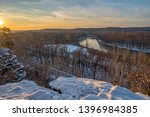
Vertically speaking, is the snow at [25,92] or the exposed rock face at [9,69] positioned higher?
the snow at [25,92]

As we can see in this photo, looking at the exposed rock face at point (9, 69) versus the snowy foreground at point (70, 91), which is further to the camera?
the exposed rock face at point (9, 69)

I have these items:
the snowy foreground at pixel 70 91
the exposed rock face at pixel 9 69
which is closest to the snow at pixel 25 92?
the snowy foreground at pixel 70 91

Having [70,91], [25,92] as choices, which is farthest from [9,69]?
[70,91]

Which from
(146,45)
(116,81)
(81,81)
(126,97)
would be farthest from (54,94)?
(146,45)

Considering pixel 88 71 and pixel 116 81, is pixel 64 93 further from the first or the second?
pixel 88 71

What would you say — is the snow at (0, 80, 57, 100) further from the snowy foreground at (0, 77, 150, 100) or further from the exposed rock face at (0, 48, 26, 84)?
the exposed rock face at (0, 48, 26, 84)

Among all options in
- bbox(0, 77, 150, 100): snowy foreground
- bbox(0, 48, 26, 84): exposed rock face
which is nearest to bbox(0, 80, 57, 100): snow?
bbox(0, 77, 150, 100): snowy foreground

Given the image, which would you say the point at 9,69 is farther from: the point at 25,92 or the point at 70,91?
the point at 70,91

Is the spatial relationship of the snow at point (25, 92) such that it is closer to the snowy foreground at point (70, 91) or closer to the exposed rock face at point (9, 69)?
the snowy foreground at point (70, 91)
